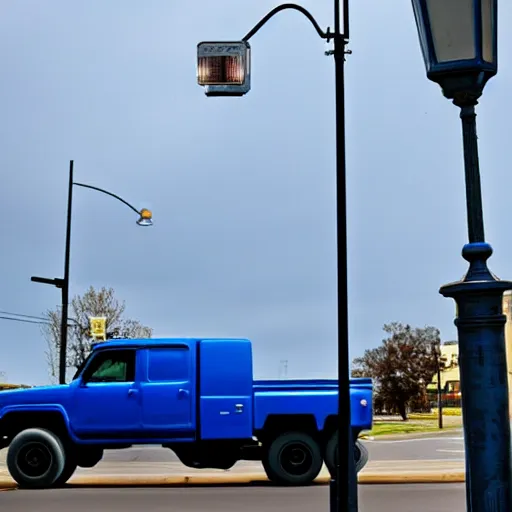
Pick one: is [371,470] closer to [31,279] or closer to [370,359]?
[31,279]

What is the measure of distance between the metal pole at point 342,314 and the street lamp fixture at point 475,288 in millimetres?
5354

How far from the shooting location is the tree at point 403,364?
65688mm

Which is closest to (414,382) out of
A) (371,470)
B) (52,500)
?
(371,470)

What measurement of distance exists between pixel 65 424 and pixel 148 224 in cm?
1336

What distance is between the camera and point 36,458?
14914mm

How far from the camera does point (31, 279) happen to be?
27031mm

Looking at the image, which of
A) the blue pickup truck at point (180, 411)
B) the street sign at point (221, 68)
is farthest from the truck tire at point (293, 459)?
the street sign at point (221, 68)

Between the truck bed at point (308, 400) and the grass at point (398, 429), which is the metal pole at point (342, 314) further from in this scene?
the grass at point (398, 429)

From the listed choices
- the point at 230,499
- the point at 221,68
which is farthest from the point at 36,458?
the point at 221,68

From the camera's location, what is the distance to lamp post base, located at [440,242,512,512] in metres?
3.44

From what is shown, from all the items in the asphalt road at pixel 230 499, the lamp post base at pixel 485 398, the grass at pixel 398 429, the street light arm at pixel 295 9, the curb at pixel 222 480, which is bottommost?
the asphalt road at pixel 230 499

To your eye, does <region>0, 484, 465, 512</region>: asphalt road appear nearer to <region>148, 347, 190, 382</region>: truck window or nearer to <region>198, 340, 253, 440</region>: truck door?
<region>198, 340, 253, 440</region>: truck door

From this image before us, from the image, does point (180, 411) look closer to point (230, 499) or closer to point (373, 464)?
point (230, 499)

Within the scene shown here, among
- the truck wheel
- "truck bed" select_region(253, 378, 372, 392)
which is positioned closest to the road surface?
the truck wheel
